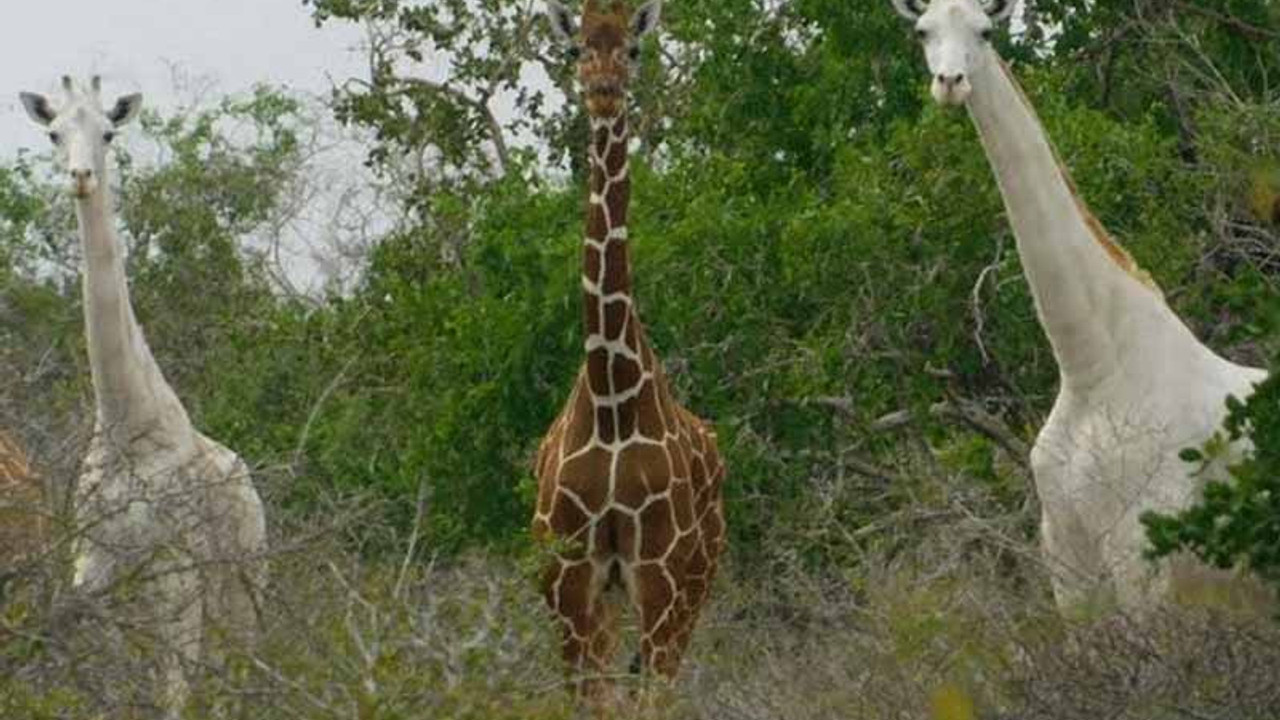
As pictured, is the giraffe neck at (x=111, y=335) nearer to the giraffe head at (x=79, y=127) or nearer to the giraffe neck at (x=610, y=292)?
the giraffe head at (x=79, y=127)

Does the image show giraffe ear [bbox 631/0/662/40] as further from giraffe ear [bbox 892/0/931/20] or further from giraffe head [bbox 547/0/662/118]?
giraffe ear [bbox 892/0/931/20]

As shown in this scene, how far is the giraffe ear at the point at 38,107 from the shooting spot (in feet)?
45.9

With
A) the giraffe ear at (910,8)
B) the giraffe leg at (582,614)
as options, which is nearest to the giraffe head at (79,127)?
the giraffe leg at (582,614)

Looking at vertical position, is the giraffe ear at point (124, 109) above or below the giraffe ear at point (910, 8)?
below

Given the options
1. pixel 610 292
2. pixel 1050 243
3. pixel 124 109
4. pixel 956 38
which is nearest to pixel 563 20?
pixel 610 292

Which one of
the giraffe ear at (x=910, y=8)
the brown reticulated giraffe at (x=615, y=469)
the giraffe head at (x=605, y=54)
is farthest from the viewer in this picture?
the giraffe head at (x=605, y=54)

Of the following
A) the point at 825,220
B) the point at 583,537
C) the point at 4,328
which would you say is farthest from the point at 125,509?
the point at 4,328

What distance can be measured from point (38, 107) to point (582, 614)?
9.45 feet

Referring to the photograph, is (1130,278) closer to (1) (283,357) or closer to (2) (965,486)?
(2) (965,486)

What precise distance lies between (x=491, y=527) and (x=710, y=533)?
2603mm

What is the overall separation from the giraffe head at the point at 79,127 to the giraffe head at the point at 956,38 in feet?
9.33

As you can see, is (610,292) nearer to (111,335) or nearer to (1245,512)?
(111,335)

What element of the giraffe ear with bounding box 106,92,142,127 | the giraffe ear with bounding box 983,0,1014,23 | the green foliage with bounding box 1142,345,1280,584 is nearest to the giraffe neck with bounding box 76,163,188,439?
the giraffe ear with bounding box 106,92,142,127

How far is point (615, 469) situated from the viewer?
12.6 metres
